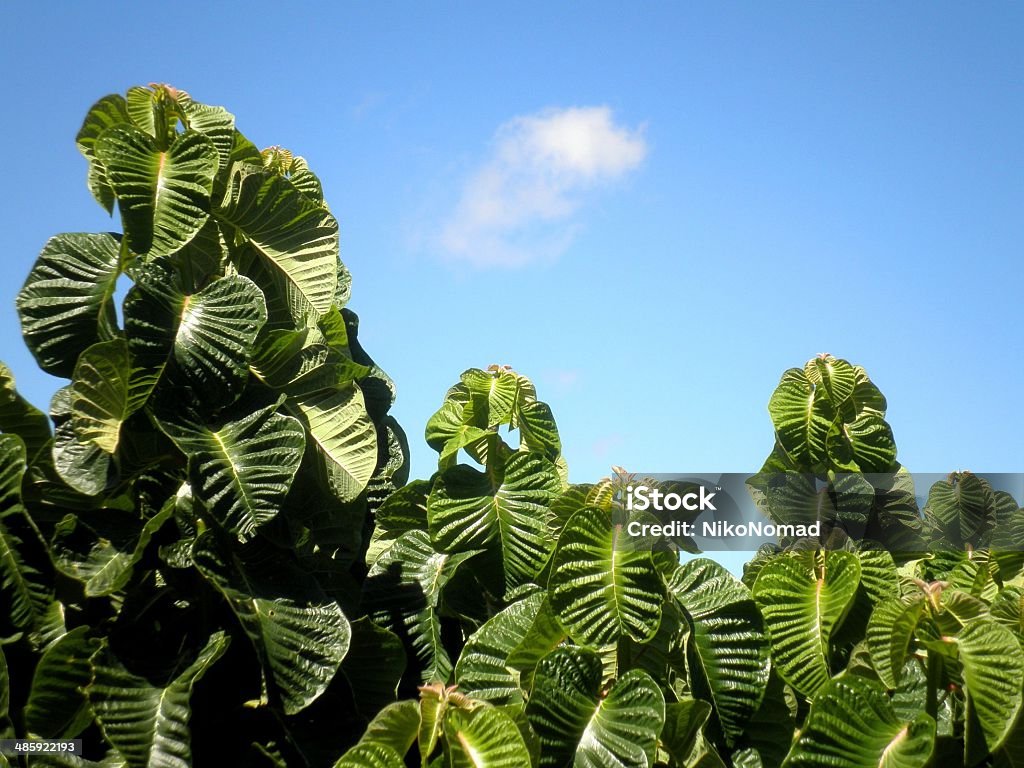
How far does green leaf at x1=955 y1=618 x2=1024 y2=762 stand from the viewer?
1987 mm

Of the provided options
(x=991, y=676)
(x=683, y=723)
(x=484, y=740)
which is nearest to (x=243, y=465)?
(x=484, y=740)

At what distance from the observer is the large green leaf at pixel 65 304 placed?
93.7 inches

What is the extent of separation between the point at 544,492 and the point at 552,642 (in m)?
0.39

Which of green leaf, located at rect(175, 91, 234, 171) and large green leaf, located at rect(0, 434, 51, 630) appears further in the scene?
green leaf, located at rect(175, 91, 234, 171)

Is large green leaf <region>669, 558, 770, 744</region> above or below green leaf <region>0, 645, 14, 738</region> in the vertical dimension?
above

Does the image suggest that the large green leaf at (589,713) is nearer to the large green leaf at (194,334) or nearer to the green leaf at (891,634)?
the green leaf at (891,634)

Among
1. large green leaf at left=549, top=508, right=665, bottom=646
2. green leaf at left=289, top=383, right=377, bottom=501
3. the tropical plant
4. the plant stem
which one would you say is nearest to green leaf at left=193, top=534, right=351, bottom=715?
the tropical plant

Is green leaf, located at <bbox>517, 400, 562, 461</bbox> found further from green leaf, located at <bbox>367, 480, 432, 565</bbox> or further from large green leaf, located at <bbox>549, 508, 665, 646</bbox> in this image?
large green leaf, located at <bbox>549, 508, 665, 646</bbox>

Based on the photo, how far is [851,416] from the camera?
2.86m

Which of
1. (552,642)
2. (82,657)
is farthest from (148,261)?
(552,642)

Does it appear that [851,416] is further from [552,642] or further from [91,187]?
[91,187]

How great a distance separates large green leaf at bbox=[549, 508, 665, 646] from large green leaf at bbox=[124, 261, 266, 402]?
32.7 inches

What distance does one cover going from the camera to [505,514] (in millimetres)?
2570

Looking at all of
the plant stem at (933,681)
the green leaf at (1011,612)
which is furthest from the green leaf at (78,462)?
the green leaf at (1011,612)
